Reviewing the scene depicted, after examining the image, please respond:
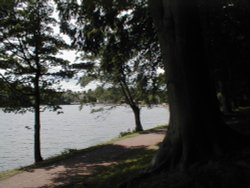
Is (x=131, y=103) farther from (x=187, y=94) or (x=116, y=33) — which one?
(x=187, y=94)

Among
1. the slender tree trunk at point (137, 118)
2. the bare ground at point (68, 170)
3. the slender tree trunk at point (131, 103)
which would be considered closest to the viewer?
the bare ground at point (68, 170)

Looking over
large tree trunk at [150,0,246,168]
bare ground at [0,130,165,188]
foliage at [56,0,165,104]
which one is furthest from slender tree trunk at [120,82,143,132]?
large tree trunk at [150,0,246,168]

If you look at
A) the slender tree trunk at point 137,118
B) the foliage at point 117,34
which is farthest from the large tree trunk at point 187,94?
the slender tree trunk at point 137,118

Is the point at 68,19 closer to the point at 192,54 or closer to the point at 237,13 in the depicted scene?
the point at 192,54

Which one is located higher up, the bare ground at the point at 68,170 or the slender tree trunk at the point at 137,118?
the slender tree trunk at the point at 137,118

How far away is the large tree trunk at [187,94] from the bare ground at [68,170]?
4866 millimetres

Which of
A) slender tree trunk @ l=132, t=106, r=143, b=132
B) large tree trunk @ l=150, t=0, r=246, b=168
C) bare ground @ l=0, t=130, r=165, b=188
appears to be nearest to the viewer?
large tree trunk @ l=150, t=0, r=246, b=168

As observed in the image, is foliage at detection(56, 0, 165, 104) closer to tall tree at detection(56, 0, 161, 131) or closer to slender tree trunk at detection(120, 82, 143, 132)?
tall tree at detection(56, 0, 161, 131)

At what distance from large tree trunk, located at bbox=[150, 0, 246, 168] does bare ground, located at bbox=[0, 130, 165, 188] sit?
192 inches

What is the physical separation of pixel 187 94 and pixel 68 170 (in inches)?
303

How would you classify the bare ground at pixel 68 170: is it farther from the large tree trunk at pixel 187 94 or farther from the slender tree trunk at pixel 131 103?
the slender tree trunk at pixel 131 103

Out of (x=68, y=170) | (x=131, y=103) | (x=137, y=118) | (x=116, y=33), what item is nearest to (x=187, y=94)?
(x=68, y=170)

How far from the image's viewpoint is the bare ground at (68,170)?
12455 millimetres

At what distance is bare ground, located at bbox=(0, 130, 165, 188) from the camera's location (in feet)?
40.9
